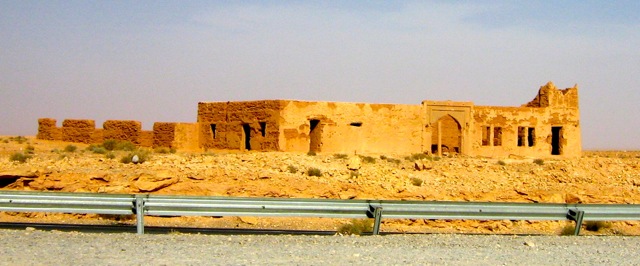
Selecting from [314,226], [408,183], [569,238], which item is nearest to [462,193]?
[408,183]

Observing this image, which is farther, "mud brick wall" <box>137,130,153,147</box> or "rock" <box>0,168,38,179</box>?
"mud brick wall" <box>137,130,153,147</box>

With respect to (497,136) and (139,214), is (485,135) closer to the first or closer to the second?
(497,136)

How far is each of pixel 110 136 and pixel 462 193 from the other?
20.4 meters

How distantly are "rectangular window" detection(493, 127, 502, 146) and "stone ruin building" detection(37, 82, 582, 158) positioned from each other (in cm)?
6

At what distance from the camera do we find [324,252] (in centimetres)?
1028

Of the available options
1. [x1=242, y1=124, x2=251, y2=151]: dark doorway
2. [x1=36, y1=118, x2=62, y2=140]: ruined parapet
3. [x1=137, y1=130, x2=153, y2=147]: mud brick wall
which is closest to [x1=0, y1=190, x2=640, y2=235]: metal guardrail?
[x1=242, y1=124, x2=251, y2=151]: dark doorway

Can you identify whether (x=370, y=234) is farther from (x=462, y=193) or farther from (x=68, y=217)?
(x=462, y=193)

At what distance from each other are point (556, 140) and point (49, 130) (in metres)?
27.5

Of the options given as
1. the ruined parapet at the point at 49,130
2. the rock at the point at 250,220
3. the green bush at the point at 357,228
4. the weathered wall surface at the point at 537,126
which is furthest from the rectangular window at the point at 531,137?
the green bush at the point at 357,228

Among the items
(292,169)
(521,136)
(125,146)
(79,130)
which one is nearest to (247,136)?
(125,146)

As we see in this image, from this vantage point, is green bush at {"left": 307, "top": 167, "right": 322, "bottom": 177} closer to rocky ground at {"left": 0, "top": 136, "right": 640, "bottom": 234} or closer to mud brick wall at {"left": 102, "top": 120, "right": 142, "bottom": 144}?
rocky ground at {"left": 0, "top": 136, "right": 640, "bottom": 234}

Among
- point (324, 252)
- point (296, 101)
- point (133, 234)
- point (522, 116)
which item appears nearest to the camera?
point (324, 252)

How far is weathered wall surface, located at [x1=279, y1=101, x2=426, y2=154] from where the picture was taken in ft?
110

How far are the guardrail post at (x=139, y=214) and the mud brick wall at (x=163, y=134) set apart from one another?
77.1 ft
